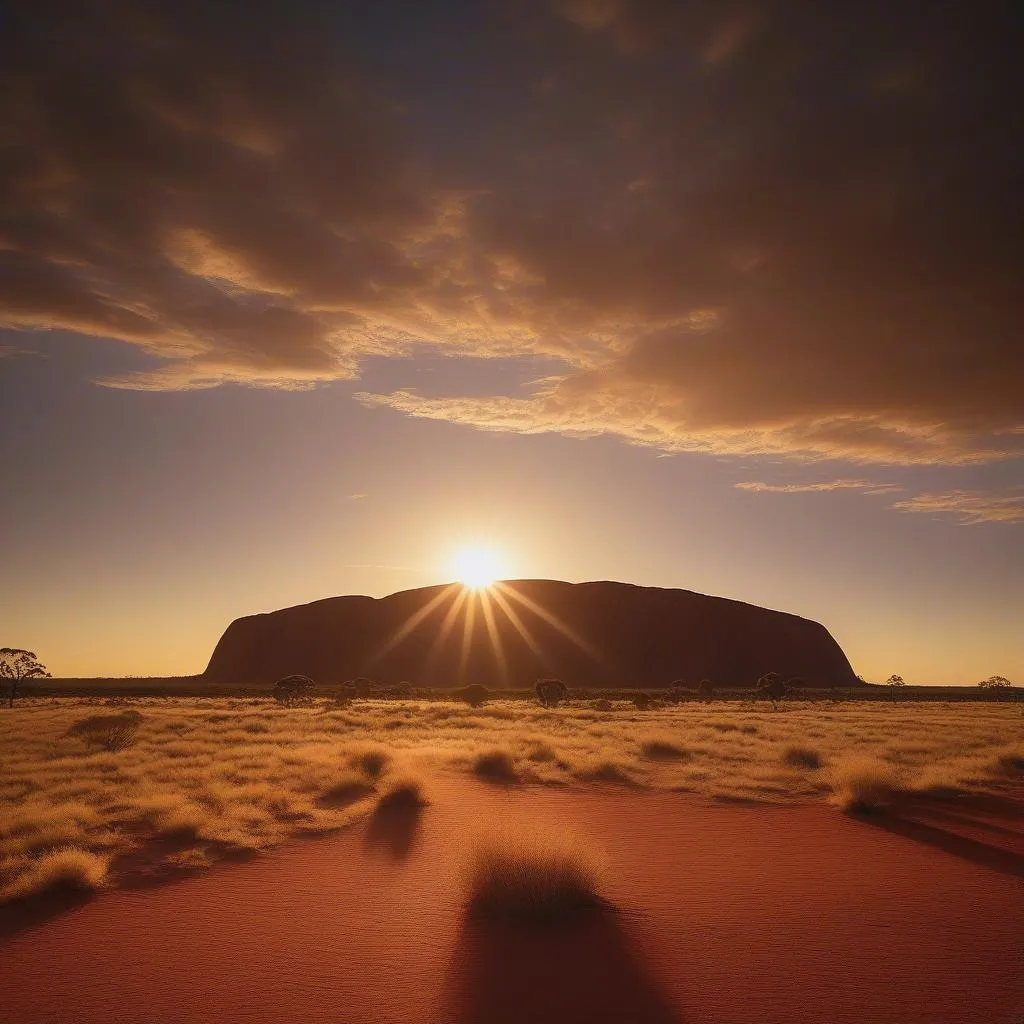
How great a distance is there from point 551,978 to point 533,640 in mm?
137914

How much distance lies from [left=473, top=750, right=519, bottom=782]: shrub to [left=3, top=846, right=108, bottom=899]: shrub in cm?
1221

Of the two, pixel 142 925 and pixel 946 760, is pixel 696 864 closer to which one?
pixel 142 925

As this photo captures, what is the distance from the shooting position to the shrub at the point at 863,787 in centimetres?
1603

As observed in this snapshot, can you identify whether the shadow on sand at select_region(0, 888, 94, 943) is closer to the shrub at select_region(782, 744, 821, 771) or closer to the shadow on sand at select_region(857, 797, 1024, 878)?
the shadow on sand at select_region(857, 797, 1024, 878)

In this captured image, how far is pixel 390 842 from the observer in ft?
43.8

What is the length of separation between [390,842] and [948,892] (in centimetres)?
888

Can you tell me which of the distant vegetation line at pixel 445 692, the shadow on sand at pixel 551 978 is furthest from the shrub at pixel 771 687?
the shadow on sand at pixel 551 978

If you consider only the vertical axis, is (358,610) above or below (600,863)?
above

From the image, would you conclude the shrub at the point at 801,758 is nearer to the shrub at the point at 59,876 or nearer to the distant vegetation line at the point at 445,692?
the shrub at the point at 59,876

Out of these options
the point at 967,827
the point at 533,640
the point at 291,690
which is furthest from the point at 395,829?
the point at 533,640

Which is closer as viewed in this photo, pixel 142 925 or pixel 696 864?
pixel 142 925

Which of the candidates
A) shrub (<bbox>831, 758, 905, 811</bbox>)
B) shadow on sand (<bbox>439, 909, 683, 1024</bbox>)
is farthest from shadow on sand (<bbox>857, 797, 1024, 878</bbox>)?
shadow on sand (<bbox>439, 909, 683, 1024</bbox>)

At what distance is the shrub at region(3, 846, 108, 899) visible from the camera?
9844mm

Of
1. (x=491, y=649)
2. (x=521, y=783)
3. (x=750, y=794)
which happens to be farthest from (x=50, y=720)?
(x=491, y=649)
